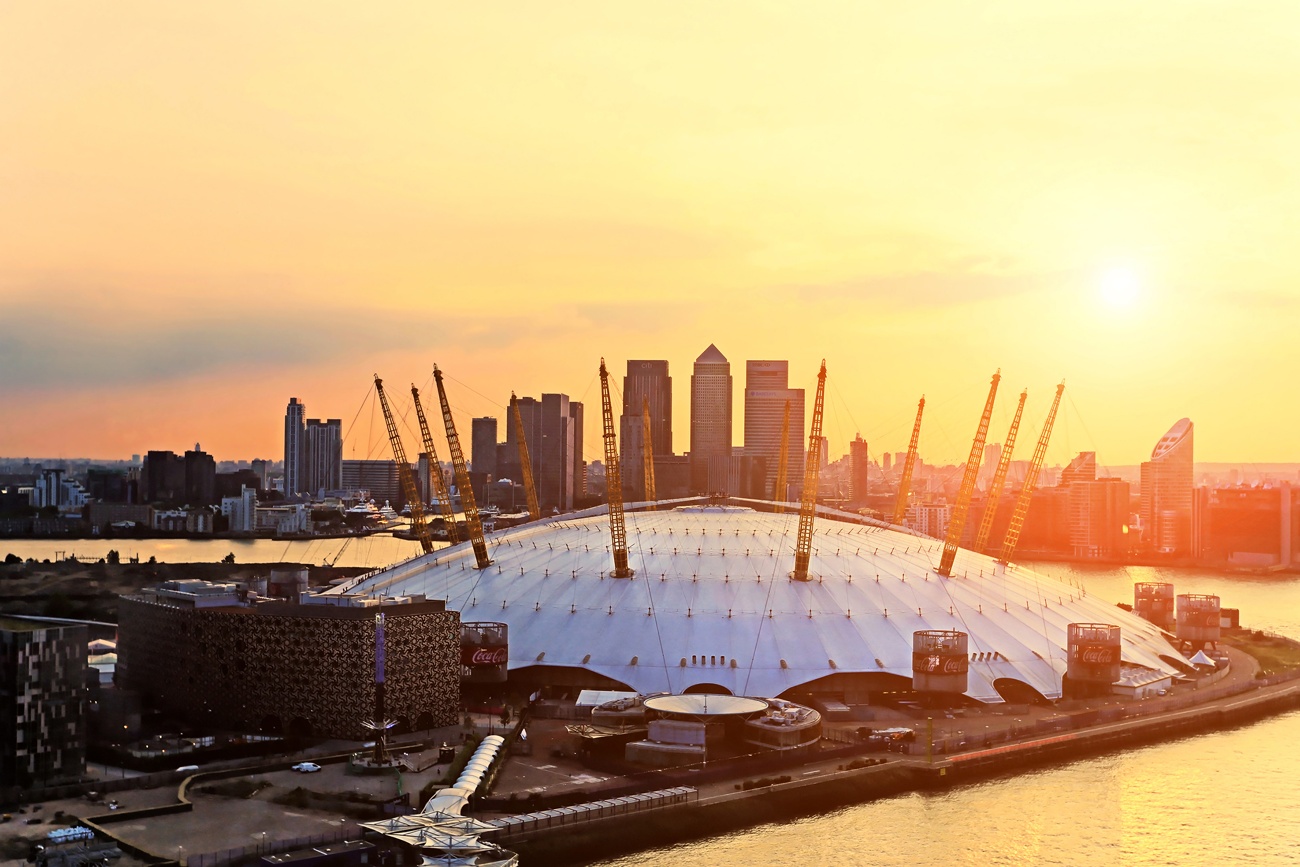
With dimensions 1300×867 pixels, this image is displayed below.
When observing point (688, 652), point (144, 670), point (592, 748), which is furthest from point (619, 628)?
point (144, 670)

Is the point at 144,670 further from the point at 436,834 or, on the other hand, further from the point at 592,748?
the point at 436,834

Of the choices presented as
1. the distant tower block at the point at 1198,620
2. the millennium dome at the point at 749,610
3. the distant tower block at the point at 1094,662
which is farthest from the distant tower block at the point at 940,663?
the distant tower block at the point at 1198,620

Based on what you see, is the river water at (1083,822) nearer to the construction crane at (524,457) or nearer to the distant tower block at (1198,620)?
the distant tower block at (1198,620)

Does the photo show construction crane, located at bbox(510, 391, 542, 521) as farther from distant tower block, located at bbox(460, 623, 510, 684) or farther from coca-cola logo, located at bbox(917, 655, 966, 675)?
coca-cola logo, located at bbox(917, 655, 966, 675)

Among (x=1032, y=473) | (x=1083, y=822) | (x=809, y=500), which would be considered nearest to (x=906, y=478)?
(x=1032, y=473)

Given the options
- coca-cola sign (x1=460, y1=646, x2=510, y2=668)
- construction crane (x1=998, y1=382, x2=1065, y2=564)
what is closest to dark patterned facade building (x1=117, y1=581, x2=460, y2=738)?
coca-cola sign (x1=460, y1=646, x2=510, y2=668)
